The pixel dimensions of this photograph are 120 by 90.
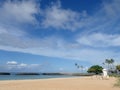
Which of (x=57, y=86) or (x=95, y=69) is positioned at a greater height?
(x=95, y=69)

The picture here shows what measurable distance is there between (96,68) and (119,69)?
977 inches

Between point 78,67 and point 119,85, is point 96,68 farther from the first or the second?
point 119,85

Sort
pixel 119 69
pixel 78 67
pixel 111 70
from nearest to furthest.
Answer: pixel 119 69 < pixel 111 70 < pixel 78 67

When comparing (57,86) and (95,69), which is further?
(95,69)

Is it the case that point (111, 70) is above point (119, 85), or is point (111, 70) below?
above

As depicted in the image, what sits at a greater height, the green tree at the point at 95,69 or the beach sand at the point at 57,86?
the green tree at the point at 95,69

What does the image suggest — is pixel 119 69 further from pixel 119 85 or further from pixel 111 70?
pixel 119 85

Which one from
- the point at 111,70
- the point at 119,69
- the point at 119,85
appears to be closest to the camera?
the point at 119,85

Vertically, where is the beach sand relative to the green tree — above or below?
below

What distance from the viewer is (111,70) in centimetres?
10462

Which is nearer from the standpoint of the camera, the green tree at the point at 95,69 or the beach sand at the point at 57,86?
the beach sand at the point at 57,86

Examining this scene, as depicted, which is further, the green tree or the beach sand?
the green tree

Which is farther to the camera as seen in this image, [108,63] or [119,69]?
[108,63]

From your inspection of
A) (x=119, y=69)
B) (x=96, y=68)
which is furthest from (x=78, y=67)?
(x=119, y=69)
